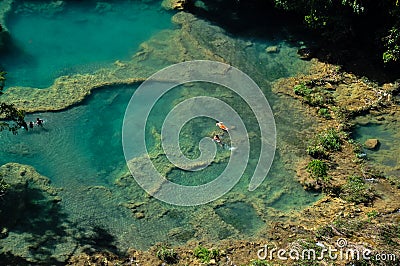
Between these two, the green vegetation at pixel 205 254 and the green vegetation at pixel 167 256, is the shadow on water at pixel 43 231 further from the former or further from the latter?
the green vegetation at pixel 205 254

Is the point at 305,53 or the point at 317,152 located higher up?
the point at 305,53

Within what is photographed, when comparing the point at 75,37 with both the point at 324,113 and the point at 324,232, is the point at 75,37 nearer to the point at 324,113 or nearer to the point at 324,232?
the point at 324,113

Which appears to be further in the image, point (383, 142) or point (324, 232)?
point (383, 142)

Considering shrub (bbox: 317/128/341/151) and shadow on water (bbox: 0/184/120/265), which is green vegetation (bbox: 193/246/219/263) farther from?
shrub (bbox: 317/128/341/151)

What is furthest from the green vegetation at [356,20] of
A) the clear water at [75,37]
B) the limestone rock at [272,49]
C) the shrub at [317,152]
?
the clear water at [75,37]

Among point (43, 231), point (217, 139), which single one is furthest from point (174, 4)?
point (43, 231)

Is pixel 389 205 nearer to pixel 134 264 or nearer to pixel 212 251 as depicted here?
pixel 212 251

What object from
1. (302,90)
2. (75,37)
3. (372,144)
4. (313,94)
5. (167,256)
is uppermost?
(75,37)
